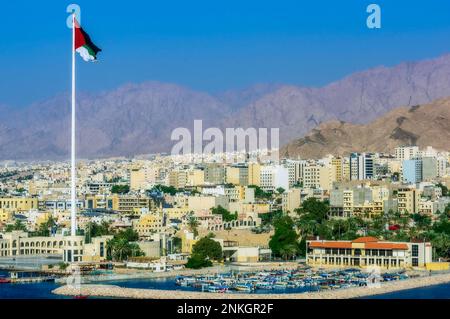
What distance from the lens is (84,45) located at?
612 centimetres

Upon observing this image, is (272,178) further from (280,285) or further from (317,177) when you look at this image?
(280,285)

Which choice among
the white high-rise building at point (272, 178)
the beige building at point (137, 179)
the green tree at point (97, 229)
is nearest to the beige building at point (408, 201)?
the green tree at point (97, 229)

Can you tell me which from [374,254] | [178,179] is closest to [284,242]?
[374,254]

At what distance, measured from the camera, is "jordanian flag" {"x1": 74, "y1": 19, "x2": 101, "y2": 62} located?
20.0 feet

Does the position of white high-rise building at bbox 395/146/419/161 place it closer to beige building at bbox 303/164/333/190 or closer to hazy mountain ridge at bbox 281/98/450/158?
beige building at bbox 303/164/333/190

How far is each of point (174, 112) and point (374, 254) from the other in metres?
54.8

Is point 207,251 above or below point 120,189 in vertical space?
below

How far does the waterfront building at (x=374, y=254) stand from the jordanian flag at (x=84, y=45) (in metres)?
10.7

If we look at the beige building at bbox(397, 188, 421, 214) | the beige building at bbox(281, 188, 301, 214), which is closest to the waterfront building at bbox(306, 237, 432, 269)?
the beige building at bbox(397, 188, 421, 214)

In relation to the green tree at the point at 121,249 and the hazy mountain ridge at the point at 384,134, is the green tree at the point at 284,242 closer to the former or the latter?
the green tree at the point at 121,249

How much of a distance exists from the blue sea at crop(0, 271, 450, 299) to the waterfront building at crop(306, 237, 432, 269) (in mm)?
1883
